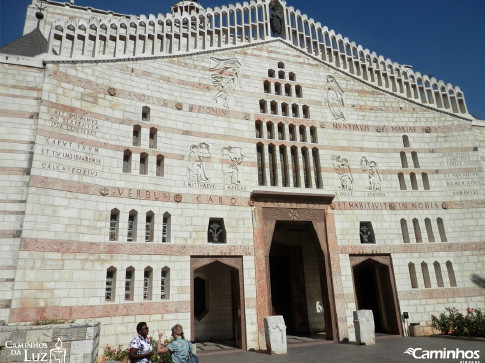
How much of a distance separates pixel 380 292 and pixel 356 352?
6.23 meters

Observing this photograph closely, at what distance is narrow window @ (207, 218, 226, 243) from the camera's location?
16125 mm

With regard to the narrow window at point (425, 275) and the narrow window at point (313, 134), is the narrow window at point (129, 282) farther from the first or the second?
the narrow window at point (425, 275)

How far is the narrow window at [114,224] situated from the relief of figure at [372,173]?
13.1 meters

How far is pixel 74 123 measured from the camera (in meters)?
14.3

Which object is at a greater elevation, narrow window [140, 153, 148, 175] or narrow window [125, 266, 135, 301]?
narrow window [140, 153, 148, 175]

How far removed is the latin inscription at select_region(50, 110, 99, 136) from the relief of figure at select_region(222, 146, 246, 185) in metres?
6.05

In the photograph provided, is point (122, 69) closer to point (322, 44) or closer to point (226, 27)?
point (226, 27)

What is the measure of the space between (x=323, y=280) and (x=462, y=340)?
622 centimetres

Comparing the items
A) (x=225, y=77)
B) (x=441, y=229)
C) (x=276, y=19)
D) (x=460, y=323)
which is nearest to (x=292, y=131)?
(x=225, y=77)

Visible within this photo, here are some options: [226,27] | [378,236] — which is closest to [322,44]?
[226,27]

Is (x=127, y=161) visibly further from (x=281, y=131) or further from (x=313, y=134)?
(x=313, y=134)

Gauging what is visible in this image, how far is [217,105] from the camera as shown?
1809 cm

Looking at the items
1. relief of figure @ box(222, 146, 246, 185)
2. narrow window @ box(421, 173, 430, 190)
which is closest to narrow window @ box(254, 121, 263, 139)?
relief of figure @ box(222, 146, 246, 185)

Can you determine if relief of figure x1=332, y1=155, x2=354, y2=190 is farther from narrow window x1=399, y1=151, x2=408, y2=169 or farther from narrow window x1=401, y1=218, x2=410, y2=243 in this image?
narrow window x1=399, y1=151, x2=408, y2=169
